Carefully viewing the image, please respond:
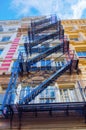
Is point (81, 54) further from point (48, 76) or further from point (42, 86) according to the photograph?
point (42, 86)

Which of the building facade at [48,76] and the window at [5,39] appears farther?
the window at [5,39]

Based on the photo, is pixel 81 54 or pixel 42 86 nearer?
pixel 42 86

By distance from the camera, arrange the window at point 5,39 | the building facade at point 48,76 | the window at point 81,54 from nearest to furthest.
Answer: the building facade at point 48,76 < the window at point 81,54 < the window at point 5,39

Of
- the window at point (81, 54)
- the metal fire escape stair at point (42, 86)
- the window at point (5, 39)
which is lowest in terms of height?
the metal fire escape stair at point (42, 86)

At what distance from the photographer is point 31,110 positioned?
10758 millimetres

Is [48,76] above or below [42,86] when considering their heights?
above

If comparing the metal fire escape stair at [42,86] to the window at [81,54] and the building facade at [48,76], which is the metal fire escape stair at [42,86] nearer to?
the building facade at [48,76]

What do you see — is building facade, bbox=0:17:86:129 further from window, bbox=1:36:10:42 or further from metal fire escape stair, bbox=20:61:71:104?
window, bbox=1:36:10:42

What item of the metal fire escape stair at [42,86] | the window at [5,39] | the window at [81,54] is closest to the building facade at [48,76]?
the window at [81,54]

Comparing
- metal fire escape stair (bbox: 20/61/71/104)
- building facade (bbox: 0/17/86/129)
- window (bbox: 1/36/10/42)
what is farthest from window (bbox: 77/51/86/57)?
window (bbox: 1/36/10/42)

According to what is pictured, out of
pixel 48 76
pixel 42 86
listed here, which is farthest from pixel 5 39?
pixel 42 86

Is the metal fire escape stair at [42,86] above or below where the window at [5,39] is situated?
below

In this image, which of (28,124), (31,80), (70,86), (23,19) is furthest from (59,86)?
(23,19)

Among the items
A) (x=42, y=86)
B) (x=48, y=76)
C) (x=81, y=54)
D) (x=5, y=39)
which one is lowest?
(x=42, y=86)
